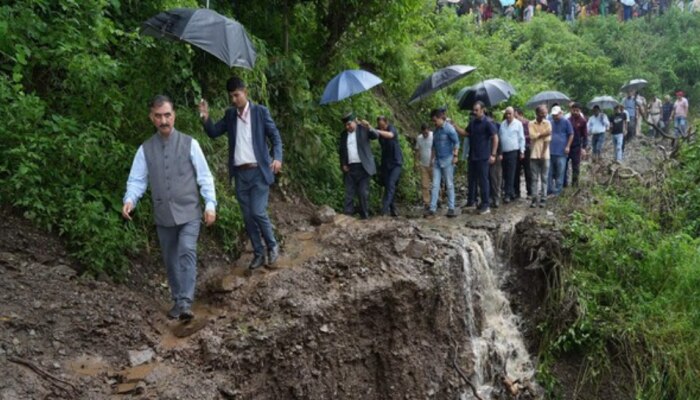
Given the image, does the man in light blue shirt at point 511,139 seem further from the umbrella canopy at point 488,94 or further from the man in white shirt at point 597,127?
the man in white shirt at point 597,127

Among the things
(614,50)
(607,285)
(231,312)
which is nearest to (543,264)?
(607,285)

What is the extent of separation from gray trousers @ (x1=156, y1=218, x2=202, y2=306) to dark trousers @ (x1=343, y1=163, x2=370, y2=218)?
172 inches

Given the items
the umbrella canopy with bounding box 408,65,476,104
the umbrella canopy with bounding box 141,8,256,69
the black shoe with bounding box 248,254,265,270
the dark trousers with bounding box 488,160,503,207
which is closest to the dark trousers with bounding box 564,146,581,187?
the dark trousers with bounding box 488,160,503,207

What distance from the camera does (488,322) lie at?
8.71 meters

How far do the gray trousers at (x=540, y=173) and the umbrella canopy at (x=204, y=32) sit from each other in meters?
6.81

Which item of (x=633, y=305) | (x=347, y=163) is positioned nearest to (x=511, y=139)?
(x=347, y=163)

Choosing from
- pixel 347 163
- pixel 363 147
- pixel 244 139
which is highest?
pixel 244 139

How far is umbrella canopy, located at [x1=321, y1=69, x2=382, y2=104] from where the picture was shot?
372 inches

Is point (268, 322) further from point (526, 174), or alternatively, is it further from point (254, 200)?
point (526, 174)

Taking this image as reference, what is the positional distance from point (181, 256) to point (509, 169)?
24.0 ft

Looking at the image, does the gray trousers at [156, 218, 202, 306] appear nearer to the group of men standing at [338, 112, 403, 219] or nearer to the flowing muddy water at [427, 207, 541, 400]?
the flowing muddy water at [427, 207, 541, 400]

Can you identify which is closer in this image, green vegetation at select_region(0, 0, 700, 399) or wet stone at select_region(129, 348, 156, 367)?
wet stone at select_region(129, 348, 156, 367)

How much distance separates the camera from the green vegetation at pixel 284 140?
6223 millimetres

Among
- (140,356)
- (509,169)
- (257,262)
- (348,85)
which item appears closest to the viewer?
(140,356)
